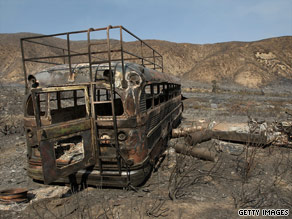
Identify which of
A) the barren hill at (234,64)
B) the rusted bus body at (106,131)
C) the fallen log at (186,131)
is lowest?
the fallen log at (186,131)

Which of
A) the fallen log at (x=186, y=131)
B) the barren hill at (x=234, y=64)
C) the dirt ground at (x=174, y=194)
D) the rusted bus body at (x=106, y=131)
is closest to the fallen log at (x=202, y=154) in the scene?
the dirt ground at (x=174, y=194)

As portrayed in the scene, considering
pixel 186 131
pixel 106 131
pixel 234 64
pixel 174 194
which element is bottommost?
pixel 174 194

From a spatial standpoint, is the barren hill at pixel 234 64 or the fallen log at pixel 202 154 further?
the barren hill at pixel 234 64

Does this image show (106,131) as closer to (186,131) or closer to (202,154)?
(202,154)

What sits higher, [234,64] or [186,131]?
[234,64]

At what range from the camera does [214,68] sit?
43.2 m

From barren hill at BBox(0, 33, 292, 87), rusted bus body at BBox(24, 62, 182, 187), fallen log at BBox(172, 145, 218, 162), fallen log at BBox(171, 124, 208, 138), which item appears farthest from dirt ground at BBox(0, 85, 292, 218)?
barren hill at BBox(0, 33, 292, 87)

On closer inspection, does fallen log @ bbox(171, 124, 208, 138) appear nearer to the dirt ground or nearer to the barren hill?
the dirt ground

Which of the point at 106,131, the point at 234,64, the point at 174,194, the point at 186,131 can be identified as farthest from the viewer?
the point at 234,64

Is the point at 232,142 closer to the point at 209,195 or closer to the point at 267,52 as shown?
the point at 209,195

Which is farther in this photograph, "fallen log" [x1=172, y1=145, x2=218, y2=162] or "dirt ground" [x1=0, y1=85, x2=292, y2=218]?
"fallen log" [x1=172, y1=145, x2=218, y2=162]

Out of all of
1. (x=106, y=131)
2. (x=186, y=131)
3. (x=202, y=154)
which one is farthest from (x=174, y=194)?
(x=186, y=131)

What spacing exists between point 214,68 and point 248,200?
140 ft

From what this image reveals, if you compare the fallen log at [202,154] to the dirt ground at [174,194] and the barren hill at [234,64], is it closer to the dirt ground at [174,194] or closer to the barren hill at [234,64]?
the dirt ground at [174,194]
